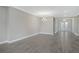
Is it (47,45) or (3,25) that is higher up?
(3,25)

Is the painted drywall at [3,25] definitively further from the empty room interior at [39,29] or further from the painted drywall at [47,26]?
the painted drywall at [47,26]

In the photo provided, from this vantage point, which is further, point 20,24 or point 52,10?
point 20,24

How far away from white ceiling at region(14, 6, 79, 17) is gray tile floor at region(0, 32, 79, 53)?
661mm

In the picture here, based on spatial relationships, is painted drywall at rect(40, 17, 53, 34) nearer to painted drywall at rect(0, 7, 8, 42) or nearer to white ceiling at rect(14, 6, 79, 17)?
white ceiling at rect(14, 6, 79, 17)

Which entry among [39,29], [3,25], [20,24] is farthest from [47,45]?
[3,25]

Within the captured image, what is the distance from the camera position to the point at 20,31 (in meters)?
2.67

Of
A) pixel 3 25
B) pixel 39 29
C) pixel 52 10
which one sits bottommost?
pixel 39 29

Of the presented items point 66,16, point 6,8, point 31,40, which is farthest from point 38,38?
point 6,8

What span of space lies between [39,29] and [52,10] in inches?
30.1

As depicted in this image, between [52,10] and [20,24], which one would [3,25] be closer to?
[20,24]

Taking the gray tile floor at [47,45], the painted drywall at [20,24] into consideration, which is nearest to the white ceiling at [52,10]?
the painted drywall at [20,24]

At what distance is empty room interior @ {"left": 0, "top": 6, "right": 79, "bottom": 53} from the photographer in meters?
2.56

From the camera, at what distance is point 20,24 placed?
271 cm
